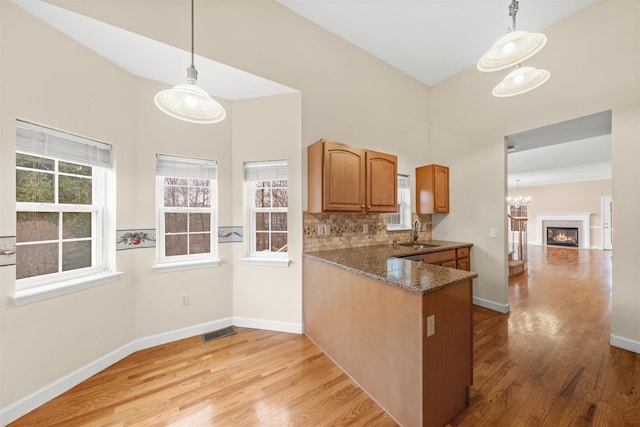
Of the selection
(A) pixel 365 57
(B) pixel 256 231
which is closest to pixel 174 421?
(B) pixel 256 231

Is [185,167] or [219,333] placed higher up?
[185,167]

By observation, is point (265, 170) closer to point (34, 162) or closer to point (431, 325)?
point (34, 162)

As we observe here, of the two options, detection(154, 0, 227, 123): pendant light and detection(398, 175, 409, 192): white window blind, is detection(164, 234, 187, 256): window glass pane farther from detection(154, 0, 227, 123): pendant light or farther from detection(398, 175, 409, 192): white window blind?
detection(398, 175, 409, 192): white window blind

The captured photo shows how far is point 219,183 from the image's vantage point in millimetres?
2756

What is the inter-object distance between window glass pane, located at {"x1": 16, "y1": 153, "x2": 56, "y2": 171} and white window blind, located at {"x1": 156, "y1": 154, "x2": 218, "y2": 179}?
29.4 inches

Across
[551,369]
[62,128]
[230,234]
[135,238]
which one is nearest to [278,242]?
[230,234]

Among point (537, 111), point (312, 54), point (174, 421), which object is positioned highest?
point (312, 54)

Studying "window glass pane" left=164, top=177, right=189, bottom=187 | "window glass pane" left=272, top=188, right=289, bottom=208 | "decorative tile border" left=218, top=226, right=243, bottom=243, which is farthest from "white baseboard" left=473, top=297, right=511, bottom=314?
"window glass pane" left=164, top=177, right=189, bottom=187

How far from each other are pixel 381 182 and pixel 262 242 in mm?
1658

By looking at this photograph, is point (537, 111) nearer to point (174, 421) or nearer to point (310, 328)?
point (310, 328)

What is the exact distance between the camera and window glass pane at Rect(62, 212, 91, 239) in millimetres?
1993

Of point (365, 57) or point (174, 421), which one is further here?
point (365, 57)

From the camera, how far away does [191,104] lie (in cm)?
152

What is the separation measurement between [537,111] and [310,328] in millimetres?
3774
